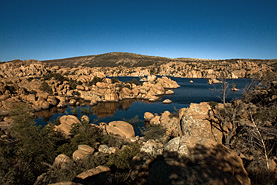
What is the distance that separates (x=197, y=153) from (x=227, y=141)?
19.4 feet

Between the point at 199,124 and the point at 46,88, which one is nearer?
the point at 199,124

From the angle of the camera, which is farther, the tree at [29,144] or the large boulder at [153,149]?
the tree at [29,144]

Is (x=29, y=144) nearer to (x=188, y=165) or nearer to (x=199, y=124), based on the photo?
(x=188, y=165)

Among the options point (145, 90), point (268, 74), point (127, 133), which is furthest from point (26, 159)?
point (145, 90)

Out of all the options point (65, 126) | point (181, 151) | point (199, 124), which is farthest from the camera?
point (65, 126)

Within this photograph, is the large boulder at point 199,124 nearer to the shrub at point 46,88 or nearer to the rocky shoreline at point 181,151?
the rocky shoreline at point 181,151

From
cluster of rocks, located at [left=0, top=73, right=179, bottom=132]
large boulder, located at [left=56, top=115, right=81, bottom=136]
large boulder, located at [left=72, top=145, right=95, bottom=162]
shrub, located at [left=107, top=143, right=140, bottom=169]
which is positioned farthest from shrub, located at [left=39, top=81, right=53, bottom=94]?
shrub, located at [left=107, top=143, right=140, bottom=169]

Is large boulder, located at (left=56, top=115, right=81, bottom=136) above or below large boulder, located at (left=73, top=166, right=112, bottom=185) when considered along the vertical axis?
below

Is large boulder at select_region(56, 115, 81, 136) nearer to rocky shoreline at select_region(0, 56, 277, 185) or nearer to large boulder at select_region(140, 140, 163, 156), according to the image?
rocky shoreline at select_region(0, 56, 277, 185)

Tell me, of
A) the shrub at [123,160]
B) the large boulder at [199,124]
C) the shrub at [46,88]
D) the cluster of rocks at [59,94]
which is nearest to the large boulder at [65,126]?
the shrub at [123,160]

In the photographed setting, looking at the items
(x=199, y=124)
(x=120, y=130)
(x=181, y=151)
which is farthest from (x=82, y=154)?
(x=120, y=130)

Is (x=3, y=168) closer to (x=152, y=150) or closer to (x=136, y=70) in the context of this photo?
(x=152, y=150)

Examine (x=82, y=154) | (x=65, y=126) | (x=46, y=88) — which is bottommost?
(x=65, y=126)

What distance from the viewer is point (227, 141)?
10.3 m
